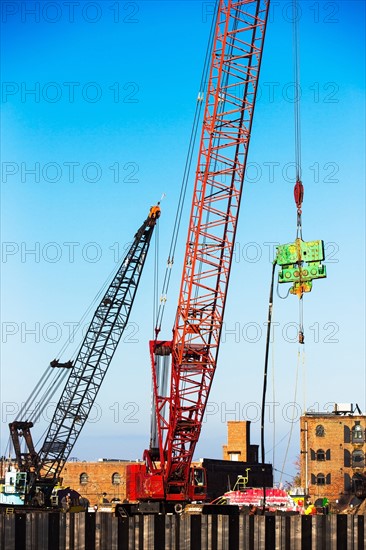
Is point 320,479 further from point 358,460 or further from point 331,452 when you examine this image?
point 358,460

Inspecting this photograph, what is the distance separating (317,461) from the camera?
102m

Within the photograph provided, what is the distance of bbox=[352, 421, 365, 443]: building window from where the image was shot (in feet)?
334

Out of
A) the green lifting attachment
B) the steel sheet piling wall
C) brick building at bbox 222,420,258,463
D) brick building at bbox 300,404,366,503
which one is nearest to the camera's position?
the steel sheet piling wall

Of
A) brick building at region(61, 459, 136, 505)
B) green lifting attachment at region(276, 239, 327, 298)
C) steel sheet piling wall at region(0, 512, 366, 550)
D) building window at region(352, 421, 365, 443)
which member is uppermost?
green lifting attachment at region(276, 239, 327, 298)

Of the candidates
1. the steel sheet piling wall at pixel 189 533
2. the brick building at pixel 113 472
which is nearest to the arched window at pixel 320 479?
the brick building at pixel 113 472

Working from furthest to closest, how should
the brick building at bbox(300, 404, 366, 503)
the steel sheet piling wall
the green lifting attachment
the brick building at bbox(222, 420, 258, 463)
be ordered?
the brick building at bbox(222, 420, 258, 463) < the brick building at bbox(300, 404, 366, 503) < the green lifting attachment < the steel sheet piling wall

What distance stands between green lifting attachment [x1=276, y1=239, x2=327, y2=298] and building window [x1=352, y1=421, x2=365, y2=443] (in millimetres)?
40983

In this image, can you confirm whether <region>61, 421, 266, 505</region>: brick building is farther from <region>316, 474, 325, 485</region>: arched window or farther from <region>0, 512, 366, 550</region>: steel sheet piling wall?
<region>0, 512, 366, 550</region>: steel sheet piling wall

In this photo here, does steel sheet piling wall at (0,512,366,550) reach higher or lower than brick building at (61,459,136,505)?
higher

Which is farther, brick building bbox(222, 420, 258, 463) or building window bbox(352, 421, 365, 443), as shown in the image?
brick building bbox(222, 420, 258, 463)

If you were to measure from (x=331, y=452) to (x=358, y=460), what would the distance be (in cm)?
262

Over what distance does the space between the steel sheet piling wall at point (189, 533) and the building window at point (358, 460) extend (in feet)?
212

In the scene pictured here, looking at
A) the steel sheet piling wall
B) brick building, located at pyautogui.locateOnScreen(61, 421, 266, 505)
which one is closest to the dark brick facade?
brick building, located at pyautogui.locateOnScreen(61, 421, 266, 505)

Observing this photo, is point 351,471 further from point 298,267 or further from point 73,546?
point 73,546
